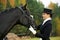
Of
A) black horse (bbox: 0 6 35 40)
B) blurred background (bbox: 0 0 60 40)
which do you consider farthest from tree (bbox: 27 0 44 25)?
black horse (bbox: 0 6 35 40)

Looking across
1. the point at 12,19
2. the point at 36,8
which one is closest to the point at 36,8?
the point at 36,8

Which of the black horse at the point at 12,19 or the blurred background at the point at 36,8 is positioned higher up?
the black horse at the point at 12,19

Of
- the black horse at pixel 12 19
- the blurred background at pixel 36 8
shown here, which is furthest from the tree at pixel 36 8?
the black horse at pixel 12 19

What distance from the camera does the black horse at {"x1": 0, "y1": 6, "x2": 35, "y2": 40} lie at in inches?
73.4

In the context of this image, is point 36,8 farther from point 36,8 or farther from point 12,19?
point 12,19

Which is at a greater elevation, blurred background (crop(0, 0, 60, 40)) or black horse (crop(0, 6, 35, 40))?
black horse (crop(0, 6, 35, 40))

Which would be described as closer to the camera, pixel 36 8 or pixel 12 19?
pixel 12 19

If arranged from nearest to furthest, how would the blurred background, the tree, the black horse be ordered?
the black horse
the blurred background
the tree

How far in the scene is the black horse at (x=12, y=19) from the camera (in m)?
1.87

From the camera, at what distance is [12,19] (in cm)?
191

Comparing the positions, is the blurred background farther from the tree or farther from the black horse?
the black horse

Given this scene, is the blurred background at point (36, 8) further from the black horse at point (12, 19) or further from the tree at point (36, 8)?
the black horse at point (12, 19)

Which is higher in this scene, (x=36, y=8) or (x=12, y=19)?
(x=12, y=19)

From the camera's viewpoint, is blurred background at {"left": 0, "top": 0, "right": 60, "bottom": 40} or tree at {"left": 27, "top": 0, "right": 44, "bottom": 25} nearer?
blurred background at {"left": 0, "top": 0, "right": 60, "bottom": 40}
